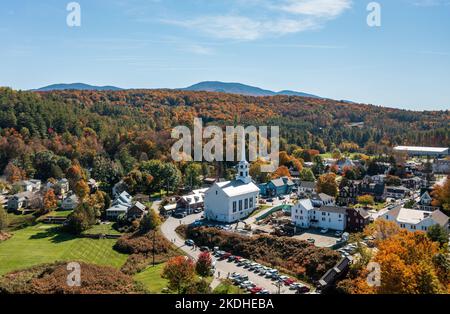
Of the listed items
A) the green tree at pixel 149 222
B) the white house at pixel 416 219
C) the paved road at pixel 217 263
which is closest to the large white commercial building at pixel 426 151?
the white house at pixel 416 219

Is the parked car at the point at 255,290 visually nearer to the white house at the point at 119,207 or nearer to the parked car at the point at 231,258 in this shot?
the parked car at the point at 231,258

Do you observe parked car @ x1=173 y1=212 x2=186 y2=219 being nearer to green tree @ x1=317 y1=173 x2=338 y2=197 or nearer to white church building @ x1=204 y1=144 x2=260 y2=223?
white church building @ x1=204 y1=144 x2=260 y2=223

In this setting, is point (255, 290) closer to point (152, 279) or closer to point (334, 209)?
point (152, 279)

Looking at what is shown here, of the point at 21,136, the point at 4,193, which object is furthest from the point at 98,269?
the point at 21,136

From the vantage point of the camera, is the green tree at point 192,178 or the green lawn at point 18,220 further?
the green tree at point 192,178
